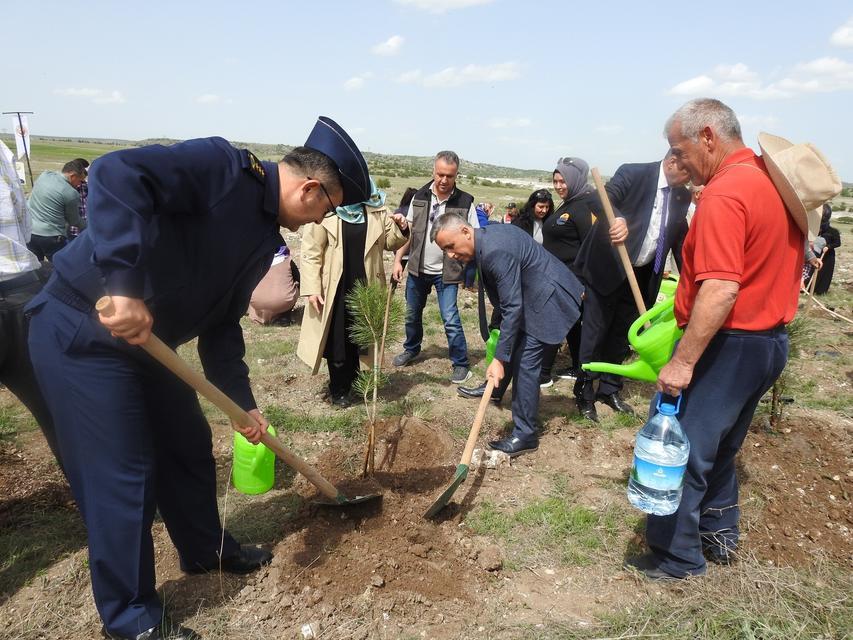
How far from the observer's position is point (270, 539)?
3.08 m

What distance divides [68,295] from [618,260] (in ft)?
12.0

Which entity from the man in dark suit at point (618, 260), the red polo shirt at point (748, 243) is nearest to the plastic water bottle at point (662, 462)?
the red polo shirt at point (748, 243)

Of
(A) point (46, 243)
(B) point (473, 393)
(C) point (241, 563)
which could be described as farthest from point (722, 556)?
(A) point (46, 243)

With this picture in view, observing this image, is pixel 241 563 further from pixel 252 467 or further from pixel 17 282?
pixel 17 282

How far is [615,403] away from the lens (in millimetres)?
4777

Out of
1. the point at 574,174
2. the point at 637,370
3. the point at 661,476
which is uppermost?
the point at 574,174

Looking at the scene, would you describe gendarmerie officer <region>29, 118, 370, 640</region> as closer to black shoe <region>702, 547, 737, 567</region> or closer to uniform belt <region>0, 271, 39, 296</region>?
uniform belt <region>0, 271, 39, 296</region>

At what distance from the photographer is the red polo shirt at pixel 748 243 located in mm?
2102

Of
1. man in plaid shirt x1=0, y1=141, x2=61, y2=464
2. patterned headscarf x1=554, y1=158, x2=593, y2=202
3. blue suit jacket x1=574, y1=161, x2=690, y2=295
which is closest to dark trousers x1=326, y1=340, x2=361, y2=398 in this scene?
blue suit jacket x1=574, y1=161, x2=690, y2=295

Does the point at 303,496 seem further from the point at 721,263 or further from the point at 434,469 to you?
A: the point at 721,263

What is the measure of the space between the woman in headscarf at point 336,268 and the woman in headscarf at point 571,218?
1752 millimetres

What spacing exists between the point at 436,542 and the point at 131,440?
171 centimetres

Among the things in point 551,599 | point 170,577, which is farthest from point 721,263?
point 170,577

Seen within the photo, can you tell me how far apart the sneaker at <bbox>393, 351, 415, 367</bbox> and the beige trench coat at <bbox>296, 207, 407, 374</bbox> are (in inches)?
53.3
